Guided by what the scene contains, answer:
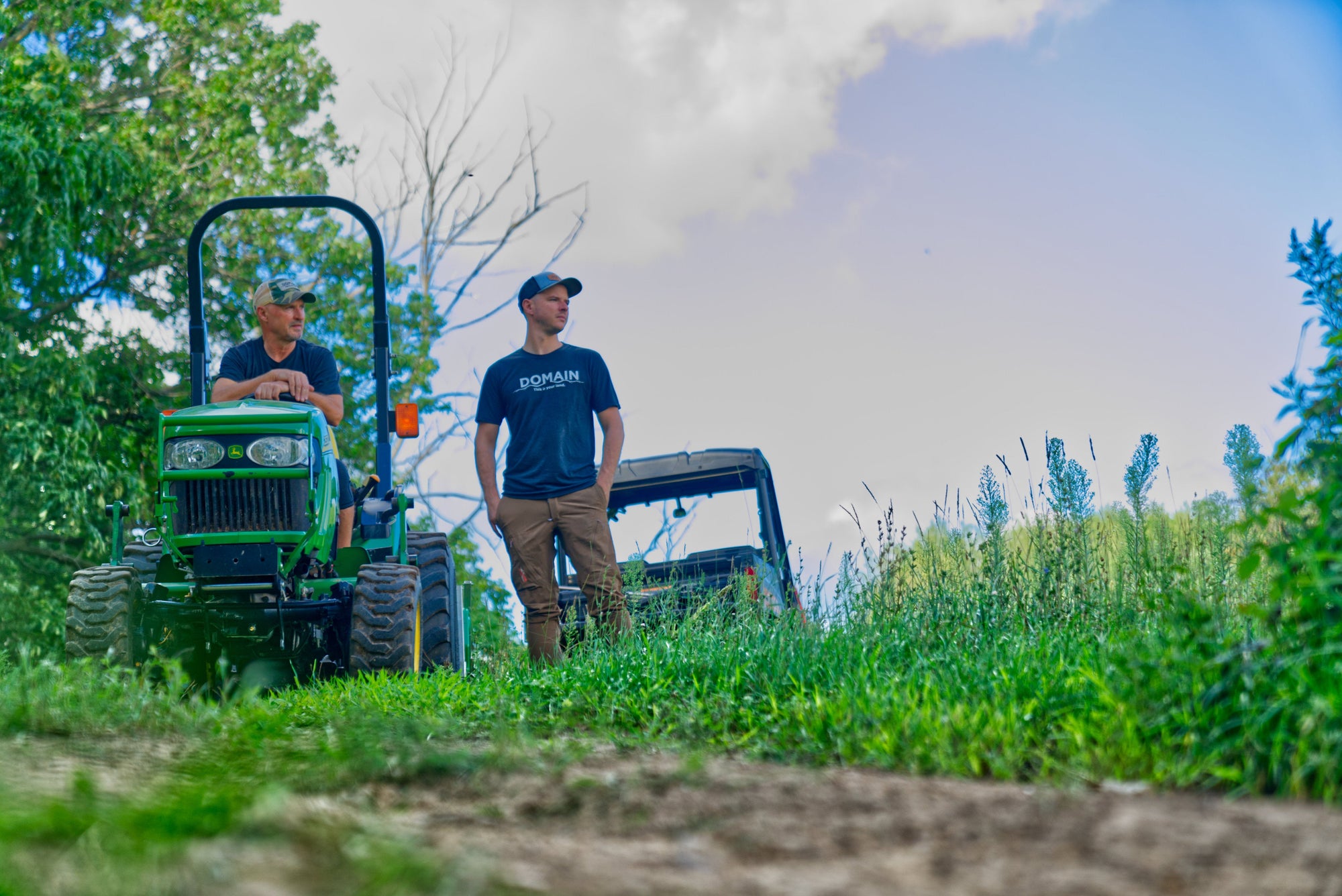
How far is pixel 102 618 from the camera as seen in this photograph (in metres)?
6.09

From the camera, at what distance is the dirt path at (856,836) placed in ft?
7.00

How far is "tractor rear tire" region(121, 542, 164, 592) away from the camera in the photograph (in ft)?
21.8

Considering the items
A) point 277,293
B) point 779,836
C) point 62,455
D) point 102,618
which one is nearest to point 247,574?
point 102,618

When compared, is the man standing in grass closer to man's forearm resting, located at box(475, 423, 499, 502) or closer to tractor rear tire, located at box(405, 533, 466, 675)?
man's forearm resting, located at box(475, 423, 499, 502)

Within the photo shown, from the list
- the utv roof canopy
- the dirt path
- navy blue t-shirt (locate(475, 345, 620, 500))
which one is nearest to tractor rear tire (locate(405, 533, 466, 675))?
navy blue t-shirt (locate(475, 345, 620, 500))

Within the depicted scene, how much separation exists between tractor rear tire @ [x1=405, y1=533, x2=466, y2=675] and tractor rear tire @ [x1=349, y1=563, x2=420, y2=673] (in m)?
0.49

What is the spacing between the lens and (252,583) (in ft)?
19.8

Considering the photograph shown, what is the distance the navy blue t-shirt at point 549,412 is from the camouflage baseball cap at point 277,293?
1133 mm

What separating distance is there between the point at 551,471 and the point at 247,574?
1.68 metres

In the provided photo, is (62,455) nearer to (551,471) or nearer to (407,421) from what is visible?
(407,421)

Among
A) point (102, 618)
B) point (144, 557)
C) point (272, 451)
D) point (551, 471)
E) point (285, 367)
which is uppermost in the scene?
point (285, 367)

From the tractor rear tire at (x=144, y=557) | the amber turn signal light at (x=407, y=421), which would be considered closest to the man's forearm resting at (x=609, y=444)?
the amber turn signal light at (x=407, y=421)

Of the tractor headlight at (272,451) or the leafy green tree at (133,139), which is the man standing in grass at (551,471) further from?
the leafy green tree at (133,139)

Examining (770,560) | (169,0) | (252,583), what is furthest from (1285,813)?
(169,0)
